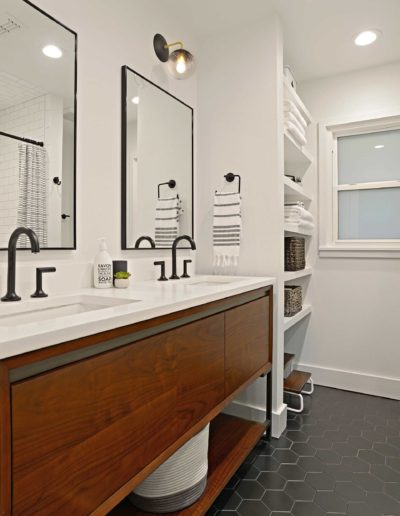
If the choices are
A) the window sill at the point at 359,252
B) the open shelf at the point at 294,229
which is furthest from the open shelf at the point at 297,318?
the open shelf at the point at 294,229

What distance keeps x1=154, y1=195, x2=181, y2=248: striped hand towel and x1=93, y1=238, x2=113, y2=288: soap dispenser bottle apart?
0.53 metres

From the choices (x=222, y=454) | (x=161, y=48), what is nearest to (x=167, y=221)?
(x=161, y=48)

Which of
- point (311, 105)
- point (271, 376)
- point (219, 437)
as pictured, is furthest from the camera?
point (311, 105)

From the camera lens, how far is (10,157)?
1370 millimetres

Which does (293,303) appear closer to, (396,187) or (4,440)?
(396,187)

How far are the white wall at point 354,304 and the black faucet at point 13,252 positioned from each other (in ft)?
8.31

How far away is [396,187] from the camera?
3.00 meters

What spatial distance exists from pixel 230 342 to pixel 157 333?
1.96ft

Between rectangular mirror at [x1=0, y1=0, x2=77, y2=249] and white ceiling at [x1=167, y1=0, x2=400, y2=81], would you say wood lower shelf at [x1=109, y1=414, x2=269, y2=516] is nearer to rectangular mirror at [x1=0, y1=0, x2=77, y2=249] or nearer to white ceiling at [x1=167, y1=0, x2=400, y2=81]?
rectangular mirror at [x1=0, y1=0, x2=77, y2=249]

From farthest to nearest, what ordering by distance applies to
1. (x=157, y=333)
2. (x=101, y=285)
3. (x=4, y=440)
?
(x=101, y=285) < (x=157, y=333) < (x=4, y=440)

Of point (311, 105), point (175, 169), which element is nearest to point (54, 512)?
point (175, 169)

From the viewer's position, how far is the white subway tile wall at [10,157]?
52.8 inches

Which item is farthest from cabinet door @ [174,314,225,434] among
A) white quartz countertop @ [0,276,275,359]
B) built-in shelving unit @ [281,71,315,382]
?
built-in shelving unit @ [281,71,315,382]

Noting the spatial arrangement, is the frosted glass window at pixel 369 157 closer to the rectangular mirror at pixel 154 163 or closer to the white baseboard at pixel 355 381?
the rectangular mirror at pixel 154 163
